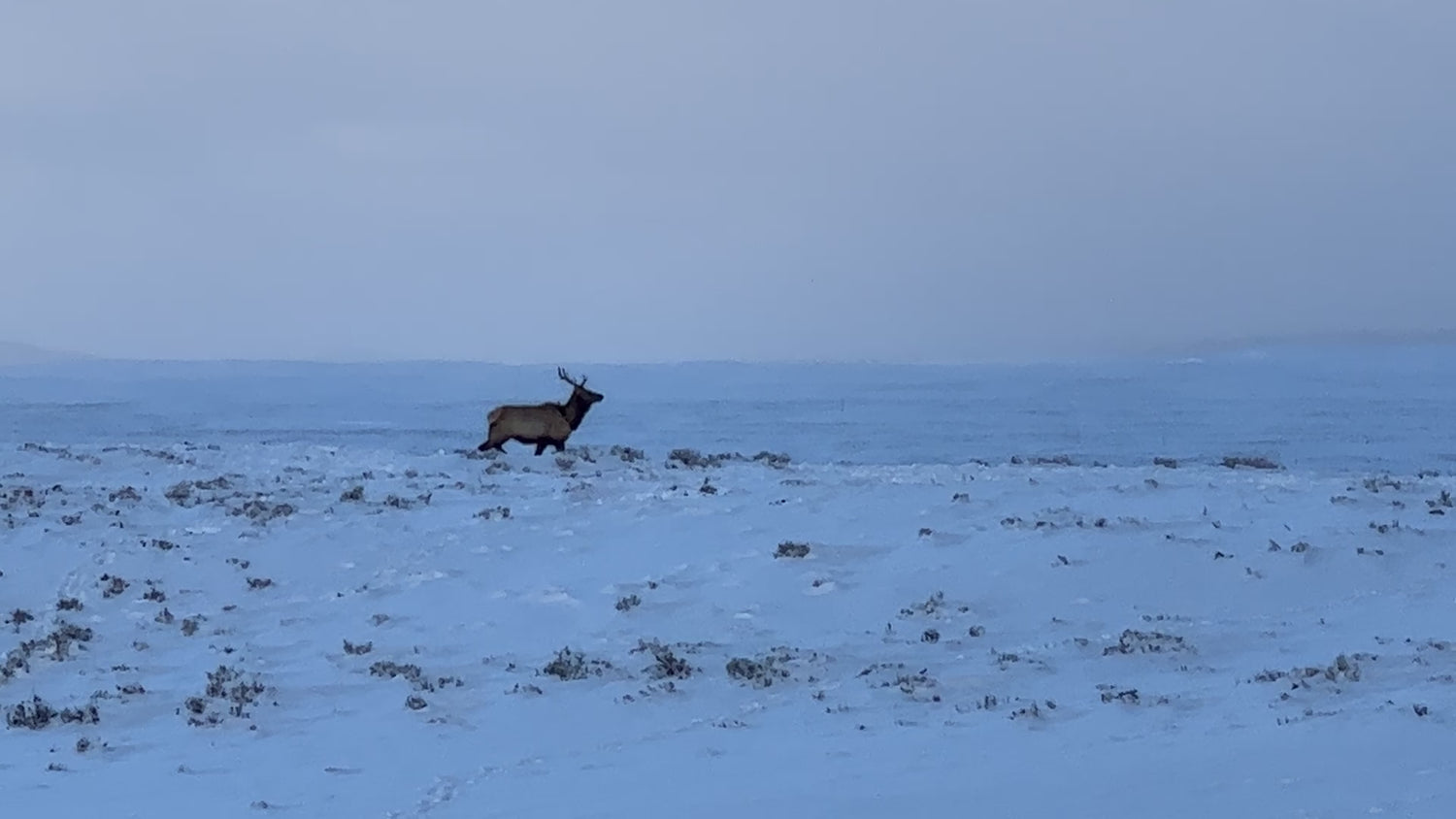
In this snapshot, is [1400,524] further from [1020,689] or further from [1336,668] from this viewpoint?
[1020,689]

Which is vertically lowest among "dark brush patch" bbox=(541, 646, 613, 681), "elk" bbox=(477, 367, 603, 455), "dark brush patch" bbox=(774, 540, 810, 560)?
"dark brush patch" bbox=(541, 646, 613, 681)

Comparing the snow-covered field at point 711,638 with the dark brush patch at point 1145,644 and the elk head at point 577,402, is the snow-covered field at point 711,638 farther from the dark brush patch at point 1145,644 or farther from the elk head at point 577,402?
the elk head at point 577,402

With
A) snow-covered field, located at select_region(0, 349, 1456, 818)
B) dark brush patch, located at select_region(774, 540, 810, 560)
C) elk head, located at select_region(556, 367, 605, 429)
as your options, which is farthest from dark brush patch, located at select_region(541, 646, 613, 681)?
elk head, located at select_region(556, 367, 605, 429)

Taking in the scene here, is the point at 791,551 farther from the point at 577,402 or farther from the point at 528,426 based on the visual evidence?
the point at 577,402

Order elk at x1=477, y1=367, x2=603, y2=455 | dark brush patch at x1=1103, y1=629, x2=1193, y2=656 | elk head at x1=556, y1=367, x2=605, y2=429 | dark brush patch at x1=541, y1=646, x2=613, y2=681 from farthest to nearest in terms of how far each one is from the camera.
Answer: elk head at x1=556, y1=367, x2=605, y2=429 < elk at x1=477, y1=367, x2=603, y2=455 < dark brush patch at x1=1103, y1=629, x2=1193, y2=656 < dark brush patch at x1=541, y1=646, x2=613, y2=681

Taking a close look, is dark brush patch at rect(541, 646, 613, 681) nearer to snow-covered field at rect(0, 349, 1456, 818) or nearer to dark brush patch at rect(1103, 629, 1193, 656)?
snow-covered field at rect(0, 349, 1456, 818)

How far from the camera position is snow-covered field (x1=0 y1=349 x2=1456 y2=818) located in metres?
7.04

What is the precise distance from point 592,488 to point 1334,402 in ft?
134

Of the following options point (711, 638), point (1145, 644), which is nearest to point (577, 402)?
point (711, 638)

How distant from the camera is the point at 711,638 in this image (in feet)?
34.6

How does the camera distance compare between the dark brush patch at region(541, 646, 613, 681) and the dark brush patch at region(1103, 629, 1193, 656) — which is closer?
the dark brush patch at region(541, 646, 613, 681)

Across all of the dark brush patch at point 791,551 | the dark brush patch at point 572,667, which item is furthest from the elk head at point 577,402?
the dark brush patch at point 572,667

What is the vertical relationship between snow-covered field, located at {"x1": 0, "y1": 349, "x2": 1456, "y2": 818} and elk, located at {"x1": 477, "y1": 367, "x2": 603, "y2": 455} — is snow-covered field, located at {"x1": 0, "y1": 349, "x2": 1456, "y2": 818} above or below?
below

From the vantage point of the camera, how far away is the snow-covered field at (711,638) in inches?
277
